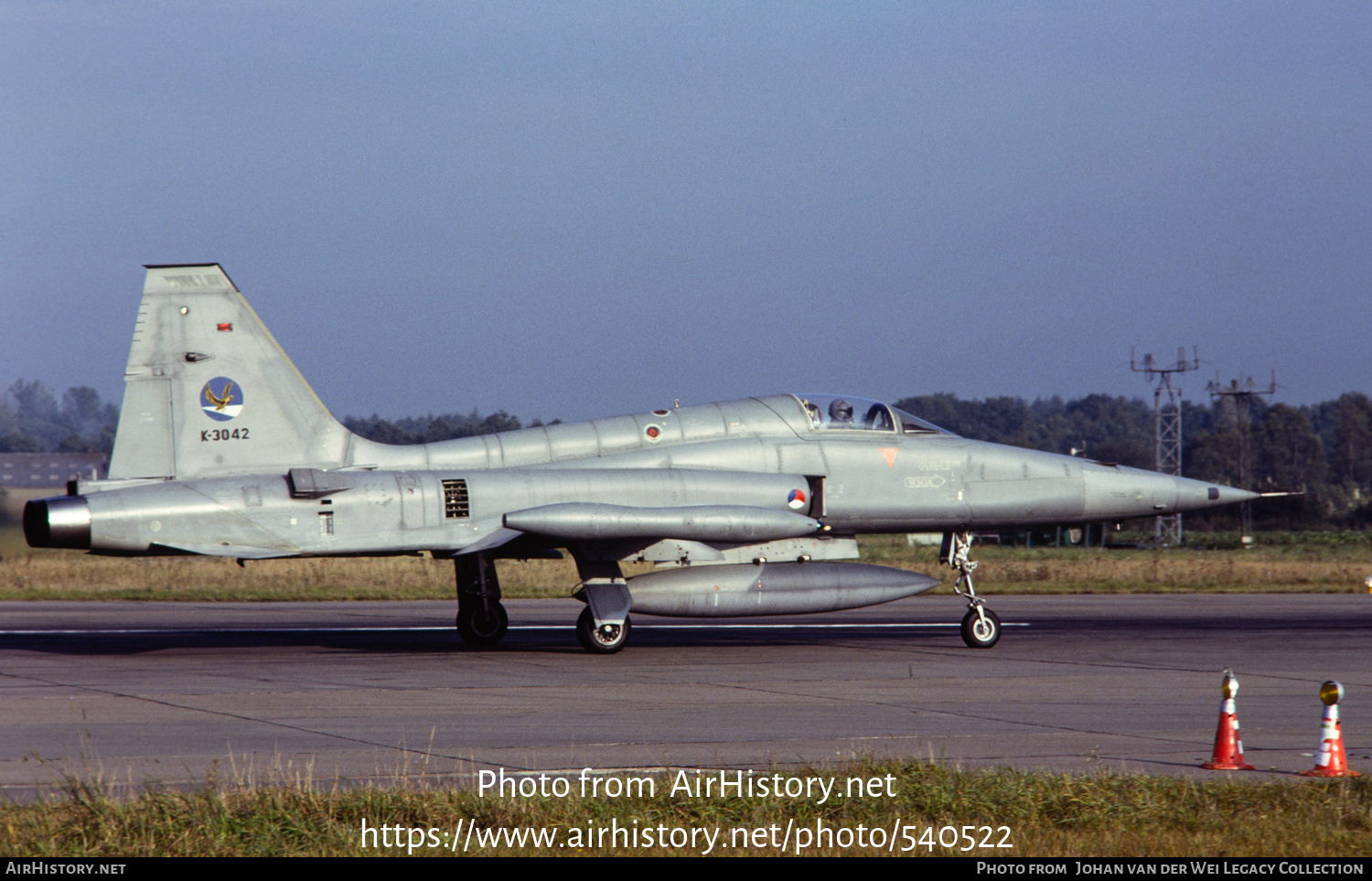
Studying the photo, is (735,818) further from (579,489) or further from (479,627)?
(479,627)

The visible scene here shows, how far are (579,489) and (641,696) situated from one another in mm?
4238

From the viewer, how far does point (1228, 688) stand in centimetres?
Answer: 922

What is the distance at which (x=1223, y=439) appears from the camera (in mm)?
106312

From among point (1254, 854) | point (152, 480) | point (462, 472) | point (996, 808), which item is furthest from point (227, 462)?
point (1254, 854)

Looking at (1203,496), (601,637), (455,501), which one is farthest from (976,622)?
(455,501)

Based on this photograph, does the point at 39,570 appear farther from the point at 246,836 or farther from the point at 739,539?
the point at 246,836

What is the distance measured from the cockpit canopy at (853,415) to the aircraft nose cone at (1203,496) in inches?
141

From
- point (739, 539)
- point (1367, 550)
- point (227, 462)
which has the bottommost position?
point (1367, 550)

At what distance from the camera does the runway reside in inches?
380

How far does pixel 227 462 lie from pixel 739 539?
20.3 feet

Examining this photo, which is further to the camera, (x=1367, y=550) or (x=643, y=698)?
(x=1367, y=550)

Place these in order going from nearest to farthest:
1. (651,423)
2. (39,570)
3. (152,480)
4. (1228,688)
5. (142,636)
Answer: (1228,688), (152,480), (651,423), (142,636), (39,570)

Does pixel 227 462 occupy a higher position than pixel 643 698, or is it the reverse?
pixel 227 462

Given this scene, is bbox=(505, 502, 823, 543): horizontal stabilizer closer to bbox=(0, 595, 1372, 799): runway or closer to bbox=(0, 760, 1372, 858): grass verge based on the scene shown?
bbox=(0, 595, 1372, 799): runway
